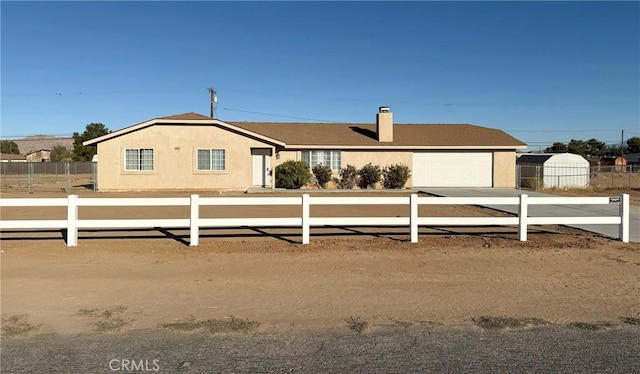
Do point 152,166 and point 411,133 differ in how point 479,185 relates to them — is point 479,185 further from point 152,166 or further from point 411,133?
point 152,166

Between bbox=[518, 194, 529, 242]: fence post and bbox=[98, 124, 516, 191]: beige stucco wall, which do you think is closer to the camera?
bbox=[518, 194, 529, 242]: fence post

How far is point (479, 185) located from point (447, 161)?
94.6 inches

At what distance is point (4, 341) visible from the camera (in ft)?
16.8

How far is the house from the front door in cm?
6

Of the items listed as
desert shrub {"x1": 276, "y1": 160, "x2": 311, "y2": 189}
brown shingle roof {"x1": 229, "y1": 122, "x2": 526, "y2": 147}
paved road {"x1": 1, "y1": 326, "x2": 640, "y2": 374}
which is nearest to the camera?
paved road {"x1": 1, "y1": 326, "x2": 640, "y2": 374}

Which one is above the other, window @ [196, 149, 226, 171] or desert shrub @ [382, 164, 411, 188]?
window @ [196, 149, 226, 171]

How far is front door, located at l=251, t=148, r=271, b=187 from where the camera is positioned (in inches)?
1218

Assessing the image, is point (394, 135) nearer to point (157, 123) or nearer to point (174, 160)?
point (174, 160)

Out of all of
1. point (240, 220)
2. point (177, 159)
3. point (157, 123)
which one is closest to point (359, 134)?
point (177, 159)

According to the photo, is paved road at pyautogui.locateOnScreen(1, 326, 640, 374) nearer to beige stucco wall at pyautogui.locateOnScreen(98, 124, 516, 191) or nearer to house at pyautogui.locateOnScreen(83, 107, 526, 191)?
beige stucco wall at pyautogui.locateOnScreen(98, 124, 516, 191)

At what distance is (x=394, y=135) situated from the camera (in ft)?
115

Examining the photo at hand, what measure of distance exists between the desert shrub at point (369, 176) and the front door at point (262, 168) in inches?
213

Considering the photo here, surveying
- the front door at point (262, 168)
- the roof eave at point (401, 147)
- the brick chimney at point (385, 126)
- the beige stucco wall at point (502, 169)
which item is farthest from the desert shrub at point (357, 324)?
the beige stucco wall at point (502, 169)

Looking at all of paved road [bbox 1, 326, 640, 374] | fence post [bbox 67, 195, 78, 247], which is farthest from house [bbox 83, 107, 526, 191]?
paved road [bbox 1, 326, 640, 374]
